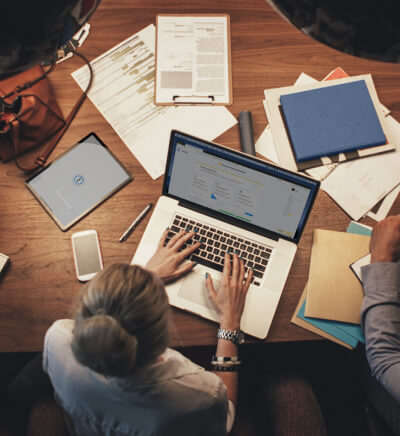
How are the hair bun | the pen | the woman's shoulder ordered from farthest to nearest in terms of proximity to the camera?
the pen < the woman's shoulder < the hair bun

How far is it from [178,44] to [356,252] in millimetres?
869

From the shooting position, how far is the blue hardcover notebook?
3.38 ft

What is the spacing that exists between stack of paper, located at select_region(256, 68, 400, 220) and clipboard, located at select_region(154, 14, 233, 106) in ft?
0.62

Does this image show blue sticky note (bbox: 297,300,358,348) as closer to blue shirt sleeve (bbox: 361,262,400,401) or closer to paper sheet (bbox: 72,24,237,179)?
blue shirt sleeve (bbox: 361,262,400,401)

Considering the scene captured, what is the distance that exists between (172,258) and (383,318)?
565 millimetres

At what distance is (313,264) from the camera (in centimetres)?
96

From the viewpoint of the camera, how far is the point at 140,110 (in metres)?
1.10

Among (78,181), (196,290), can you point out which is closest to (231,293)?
(196,290)

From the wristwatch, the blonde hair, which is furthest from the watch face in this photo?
the blonde hair

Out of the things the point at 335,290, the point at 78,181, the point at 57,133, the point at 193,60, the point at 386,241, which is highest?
the point at 193,60

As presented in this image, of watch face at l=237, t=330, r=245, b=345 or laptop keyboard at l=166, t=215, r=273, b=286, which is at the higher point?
laptop keyboard at l=166, t=215, r=273, b=286

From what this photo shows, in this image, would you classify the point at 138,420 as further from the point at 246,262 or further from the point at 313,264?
the point at 313,264

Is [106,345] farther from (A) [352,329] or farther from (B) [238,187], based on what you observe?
(A) [352,329]

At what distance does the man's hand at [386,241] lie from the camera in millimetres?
937
